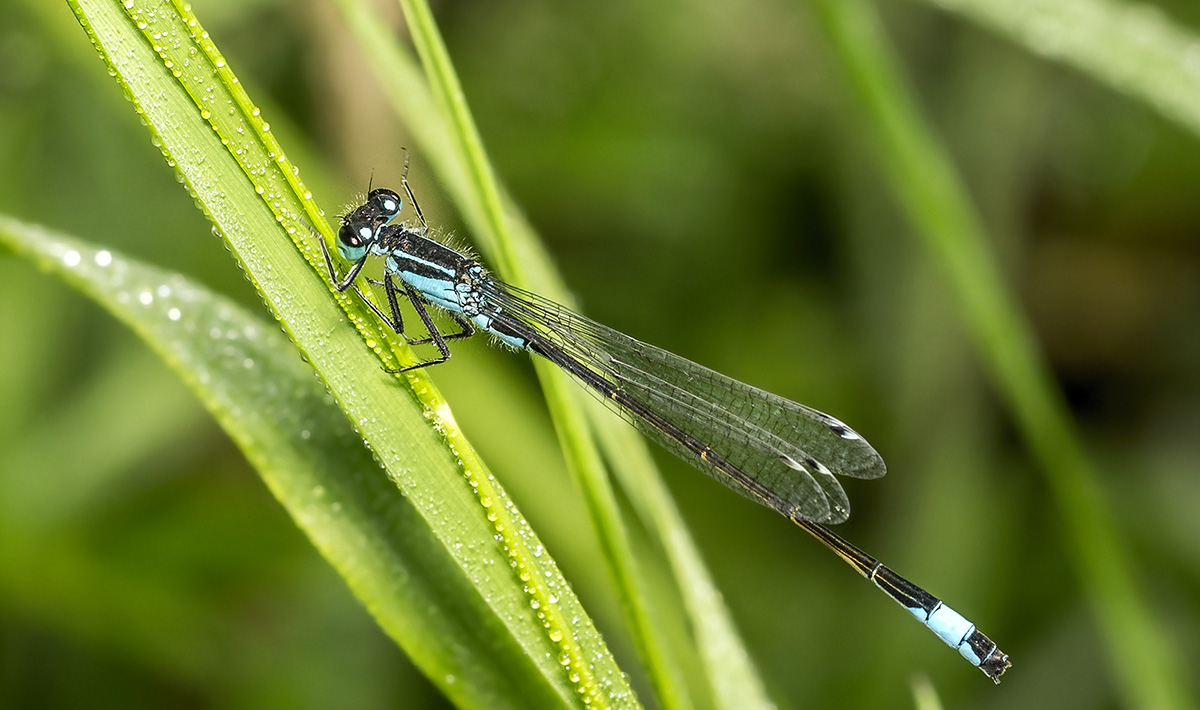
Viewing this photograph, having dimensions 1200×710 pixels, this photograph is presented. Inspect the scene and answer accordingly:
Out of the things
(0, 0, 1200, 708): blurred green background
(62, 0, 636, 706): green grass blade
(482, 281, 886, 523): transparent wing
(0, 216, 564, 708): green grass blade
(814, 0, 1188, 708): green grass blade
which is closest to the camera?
(62, 0, 636, 706): green grass blade

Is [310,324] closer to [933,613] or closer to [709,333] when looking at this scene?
[933,613]

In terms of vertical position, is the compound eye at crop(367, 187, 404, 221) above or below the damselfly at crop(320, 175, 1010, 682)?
above

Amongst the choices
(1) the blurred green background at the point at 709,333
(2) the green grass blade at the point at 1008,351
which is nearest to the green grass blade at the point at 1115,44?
(2) the green grass blade at the point at 1008,351

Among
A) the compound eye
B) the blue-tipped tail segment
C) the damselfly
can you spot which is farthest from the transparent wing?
the compound eye

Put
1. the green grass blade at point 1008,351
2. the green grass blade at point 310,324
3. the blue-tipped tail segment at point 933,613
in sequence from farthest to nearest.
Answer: the green grass blade at point 1008,351 < the blue-tipped tail segment at point 933,613 < the green grass blade at point 310,324

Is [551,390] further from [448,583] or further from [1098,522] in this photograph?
[1098,522]

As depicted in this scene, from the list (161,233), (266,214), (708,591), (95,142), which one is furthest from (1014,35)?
(95,142)

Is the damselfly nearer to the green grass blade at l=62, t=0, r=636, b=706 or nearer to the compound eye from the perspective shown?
the compound eye

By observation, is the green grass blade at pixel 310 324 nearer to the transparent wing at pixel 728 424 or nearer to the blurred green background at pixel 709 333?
the transparent wing at pixel 728 424
